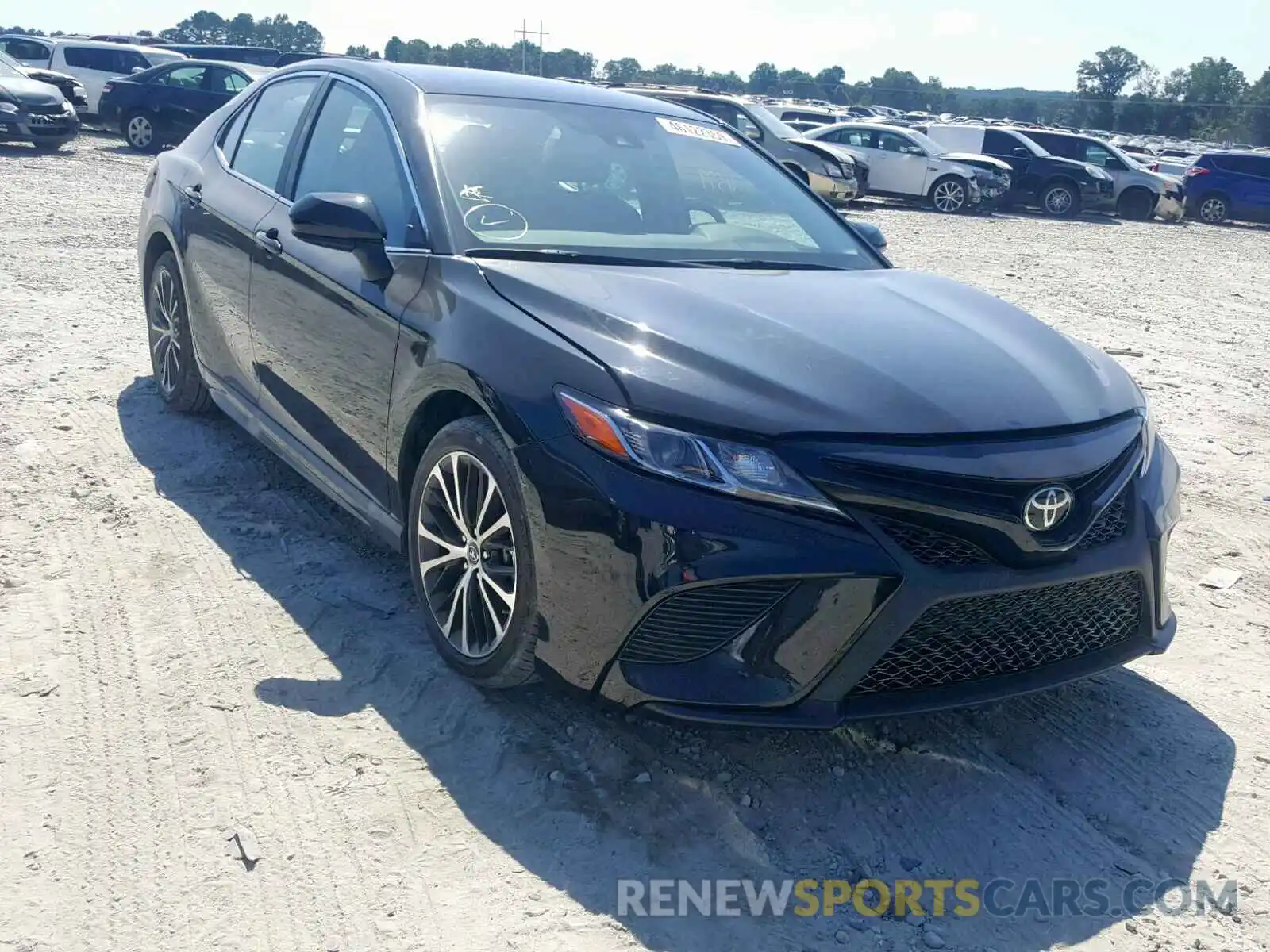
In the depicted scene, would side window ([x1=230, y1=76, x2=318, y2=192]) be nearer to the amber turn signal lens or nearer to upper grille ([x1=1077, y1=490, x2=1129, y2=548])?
the amber turn signal lens

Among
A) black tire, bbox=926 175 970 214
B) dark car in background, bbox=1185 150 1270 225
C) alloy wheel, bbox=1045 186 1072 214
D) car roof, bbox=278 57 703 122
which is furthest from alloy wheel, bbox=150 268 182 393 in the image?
dark car in background, bbox=1185 150 1270 225

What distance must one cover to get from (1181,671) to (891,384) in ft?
5.29

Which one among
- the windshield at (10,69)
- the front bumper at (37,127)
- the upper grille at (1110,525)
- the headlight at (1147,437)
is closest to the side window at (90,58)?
the windshield at (10,69)

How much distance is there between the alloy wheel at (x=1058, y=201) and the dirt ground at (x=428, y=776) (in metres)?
19.8

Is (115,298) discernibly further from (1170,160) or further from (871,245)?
(1170,160)

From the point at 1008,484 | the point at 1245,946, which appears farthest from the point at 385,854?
the point at 1245,946

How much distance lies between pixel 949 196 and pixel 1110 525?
1980cm

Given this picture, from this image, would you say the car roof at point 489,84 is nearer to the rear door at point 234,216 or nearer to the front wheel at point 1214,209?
the rear door at point 234,216

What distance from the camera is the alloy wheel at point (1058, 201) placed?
75.5 ft

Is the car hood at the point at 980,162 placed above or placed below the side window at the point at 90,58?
below

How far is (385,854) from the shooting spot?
269cm

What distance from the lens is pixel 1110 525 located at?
2971 millimetres

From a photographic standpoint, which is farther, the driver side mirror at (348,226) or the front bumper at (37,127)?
the front bumper at (37,127)

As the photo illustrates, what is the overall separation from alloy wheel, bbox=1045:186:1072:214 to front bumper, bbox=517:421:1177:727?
861 inches
